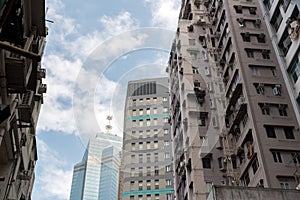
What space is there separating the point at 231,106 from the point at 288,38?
705cm

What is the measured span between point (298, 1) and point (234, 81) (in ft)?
30.0

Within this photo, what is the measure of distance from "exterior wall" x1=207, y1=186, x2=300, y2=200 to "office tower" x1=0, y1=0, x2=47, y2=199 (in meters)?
7.70

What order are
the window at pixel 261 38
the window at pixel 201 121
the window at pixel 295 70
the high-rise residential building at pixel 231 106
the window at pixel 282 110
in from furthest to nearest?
the window at pixel 201 121 → the window at pixel 261 38 → the window at pixel 282 110 → the high-rise residential building at pixel 231 106 → the window at pixel 295 70

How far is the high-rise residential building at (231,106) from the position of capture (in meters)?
22.4

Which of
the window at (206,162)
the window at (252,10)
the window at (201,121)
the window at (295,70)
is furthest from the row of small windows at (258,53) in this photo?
the window at (206,162)

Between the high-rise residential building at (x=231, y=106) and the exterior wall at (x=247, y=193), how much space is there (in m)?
5.58

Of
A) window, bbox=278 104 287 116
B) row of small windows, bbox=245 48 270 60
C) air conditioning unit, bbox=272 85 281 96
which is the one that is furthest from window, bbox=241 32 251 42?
window, bbox=278 104 287 116

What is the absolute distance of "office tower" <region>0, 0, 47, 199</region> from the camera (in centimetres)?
857

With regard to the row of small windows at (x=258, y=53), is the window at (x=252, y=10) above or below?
above

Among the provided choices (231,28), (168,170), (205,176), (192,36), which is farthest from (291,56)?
(168,170)

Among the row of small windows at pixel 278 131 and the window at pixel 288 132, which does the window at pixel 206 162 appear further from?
the window at pixel 288 132

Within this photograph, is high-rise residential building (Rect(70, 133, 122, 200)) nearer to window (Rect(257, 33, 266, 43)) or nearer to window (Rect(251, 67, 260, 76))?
window (Rect(257, 33, 266, 43))

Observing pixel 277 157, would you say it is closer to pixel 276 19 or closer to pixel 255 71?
pixel 255 71

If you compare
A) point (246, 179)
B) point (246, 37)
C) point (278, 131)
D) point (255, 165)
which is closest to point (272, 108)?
point (278, 131)
